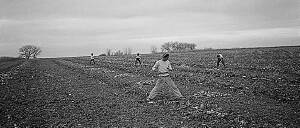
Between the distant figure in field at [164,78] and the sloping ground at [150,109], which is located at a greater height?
the distant figure in field at [164,78]

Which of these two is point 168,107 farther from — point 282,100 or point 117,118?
point 282,100

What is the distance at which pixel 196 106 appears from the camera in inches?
448

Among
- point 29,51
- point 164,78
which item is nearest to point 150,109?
point 164,78

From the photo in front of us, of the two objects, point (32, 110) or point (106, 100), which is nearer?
point (32, 110)

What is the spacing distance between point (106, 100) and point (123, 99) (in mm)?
852

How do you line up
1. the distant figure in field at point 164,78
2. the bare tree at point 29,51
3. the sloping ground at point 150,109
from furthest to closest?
the bare tree at point 29,51
the distant figure in field at point 164,78
the sloping ground at point 150,109

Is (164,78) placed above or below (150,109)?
above

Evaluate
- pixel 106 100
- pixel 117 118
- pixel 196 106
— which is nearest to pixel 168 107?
pixel 196 106

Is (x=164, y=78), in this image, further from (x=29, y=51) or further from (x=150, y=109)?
(x=29, y=51)

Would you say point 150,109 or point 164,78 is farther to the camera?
point 164,78

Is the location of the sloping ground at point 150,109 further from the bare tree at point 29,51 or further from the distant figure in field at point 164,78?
the bare tree at point 29,51

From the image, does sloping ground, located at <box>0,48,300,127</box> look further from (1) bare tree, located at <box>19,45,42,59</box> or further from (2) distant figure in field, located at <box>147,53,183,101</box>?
(1) bare tree, located at <box>19,45,42,59</box>

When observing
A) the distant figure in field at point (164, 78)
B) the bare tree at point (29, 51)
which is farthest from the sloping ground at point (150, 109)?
the bare tree at point (29, 51)

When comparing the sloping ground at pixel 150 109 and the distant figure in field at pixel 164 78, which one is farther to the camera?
the distant figure in field at pixel 164 78
